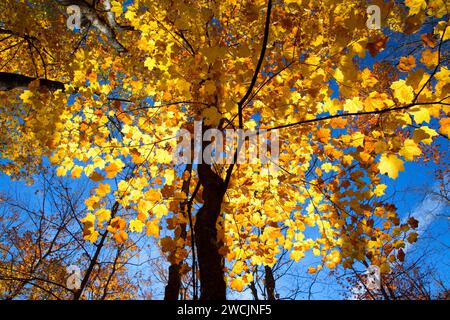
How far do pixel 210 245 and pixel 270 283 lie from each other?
253 inches

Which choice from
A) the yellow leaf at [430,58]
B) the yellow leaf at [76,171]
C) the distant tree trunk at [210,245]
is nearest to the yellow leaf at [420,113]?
→ the yellow leaf at [430,58]

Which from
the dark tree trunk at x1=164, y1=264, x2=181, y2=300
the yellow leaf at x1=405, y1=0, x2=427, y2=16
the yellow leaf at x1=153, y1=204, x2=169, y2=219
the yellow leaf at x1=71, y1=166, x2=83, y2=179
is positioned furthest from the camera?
the dark tree trunk at x1=164, y1=264, x2=181, y2=300

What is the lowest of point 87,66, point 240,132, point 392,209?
point 392,209

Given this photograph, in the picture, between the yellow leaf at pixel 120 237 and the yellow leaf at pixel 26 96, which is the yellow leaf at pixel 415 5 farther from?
the yellow leaf at pixel 26 96

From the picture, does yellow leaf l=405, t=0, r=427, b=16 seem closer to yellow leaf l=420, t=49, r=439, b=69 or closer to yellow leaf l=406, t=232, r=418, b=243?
yellow leaf l=420, t=49, r=439, b=69

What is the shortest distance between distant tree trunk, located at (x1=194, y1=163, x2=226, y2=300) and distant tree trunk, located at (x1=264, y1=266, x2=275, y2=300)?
20.1 feet

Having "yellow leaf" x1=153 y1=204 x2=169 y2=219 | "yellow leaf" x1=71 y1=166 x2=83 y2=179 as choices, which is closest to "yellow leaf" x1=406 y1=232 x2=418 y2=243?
"yellow leaf" x1=153 y1=204 x2=169 y2=219

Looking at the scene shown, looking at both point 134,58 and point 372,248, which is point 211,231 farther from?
point 134,58

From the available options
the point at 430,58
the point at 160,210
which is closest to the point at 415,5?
the point at 430,58

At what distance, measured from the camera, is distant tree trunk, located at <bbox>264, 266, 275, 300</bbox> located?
25.2ft

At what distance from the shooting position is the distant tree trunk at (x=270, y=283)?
303 inches
